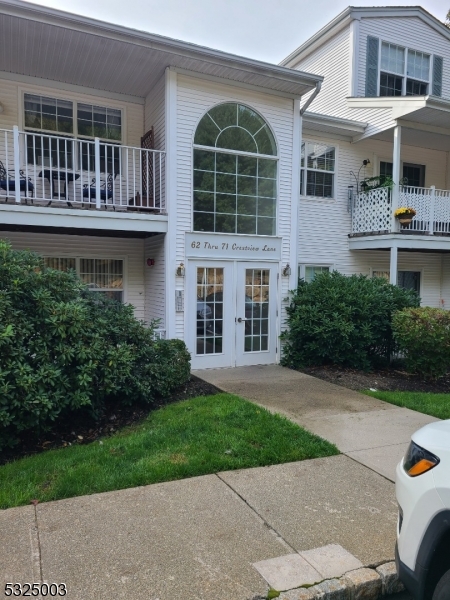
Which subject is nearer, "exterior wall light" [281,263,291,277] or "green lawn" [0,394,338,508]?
"green lawn" [0,394,338,508]

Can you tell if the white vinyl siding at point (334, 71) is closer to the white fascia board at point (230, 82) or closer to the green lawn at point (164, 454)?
the white fascia board at point (230, 82)

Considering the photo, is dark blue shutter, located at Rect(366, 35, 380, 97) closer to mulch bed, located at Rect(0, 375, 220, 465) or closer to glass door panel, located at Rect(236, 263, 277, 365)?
glass door panel, located at Rect(236, 263, 277, 365)

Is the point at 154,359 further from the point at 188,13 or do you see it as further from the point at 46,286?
the point at 188,13

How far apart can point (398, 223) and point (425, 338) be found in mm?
4085

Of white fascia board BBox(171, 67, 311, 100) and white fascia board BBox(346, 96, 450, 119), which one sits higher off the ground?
white fascia board BBox(346, 96, 450, 119)

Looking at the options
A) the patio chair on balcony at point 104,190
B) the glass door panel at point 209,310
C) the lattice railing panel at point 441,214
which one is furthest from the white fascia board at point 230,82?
the lattice railing panel at point 441,214

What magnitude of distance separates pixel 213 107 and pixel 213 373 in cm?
548

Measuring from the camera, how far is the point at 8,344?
4840 millimetres

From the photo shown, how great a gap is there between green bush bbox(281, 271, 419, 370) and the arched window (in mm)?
1851

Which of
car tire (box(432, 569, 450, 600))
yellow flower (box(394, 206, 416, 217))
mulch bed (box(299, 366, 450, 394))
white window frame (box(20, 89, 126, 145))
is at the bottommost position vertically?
mulch bed (box(299, 366, 450, 394))

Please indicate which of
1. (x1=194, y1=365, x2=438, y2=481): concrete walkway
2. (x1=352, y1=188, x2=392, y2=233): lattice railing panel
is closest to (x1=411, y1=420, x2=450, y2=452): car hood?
(x1=194, y1=365, x2=438, y2=481): concrete walkway

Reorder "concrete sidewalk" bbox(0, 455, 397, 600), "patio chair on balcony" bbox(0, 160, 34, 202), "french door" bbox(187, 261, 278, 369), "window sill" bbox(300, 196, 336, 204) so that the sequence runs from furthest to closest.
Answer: "window sill" bbox(300, 196, 336, 204) < "french door" bbox(187, 261, 278, 369) < "patio chair on balcony" bbox(0, 160, 34, 202) < "concrete sidewalk" bbox(0, 455, 397, 600)

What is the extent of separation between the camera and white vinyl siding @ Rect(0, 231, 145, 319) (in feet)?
29.2

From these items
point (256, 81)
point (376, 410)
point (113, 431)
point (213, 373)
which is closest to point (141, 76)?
point (256, 81)
